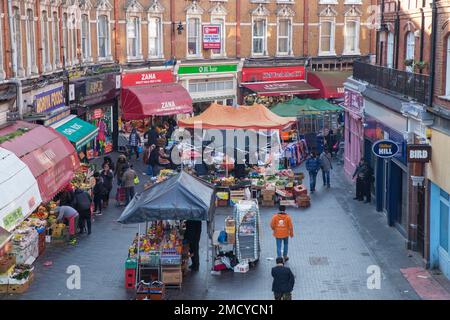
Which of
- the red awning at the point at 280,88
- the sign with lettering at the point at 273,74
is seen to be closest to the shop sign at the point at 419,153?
the red awning at the point at 280,88

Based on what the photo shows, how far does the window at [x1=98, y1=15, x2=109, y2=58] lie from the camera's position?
37.4m

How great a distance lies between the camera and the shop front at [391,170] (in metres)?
23.4

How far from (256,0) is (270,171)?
1824 centimetres

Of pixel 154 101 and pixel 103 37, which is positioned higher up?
pixel 103 37

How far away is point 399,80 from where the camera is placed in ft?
77.4

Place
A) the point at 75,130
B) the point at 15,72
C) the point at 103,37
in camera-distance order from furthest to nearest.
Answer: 1. the point at 103,37
2. the point at 75,130
3. the point at 15,72

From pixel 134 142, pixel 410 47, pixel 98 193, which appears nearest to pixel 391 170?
pixel 410 47

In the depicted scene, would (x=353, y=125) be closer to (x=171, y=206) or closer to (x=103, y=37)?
(x=103, y=37)

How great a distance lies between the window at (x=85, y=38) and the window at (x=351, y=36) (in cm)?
1873

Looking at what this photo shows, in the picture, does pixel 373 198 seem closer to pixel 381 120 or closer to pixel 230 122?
pixel 381 120

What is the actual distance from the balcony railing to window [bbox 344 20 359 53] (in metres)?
19.2

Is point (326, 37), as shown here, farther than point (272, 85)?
Yes

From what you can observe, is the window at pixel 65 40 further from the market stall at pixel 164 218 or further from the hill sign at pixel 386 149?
the hill sign at pixel 386 149

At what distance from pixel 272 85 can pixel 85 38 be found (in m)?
14.7
